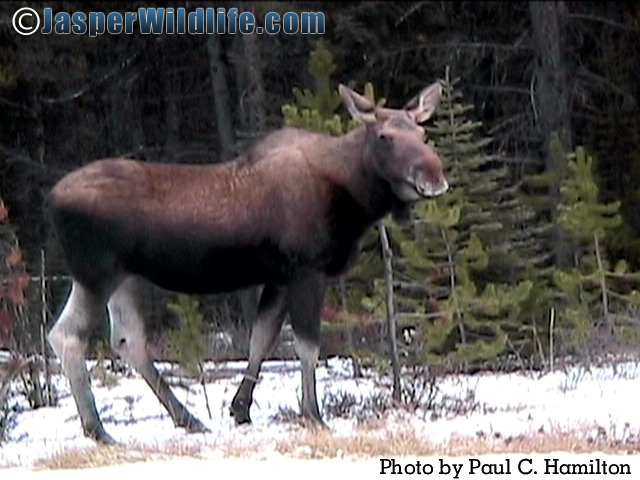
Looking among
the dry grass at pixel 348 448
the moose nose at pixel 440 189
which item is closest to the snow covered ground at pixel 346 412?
the dry grass at pixel 348 448

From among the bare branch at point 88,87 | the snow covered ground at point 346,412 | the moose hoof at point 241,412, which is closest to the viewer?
the snow covered ground at point 346,412

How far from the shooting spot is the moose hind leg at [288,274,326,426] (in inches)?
452

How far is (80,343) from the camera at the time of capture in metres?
11.5

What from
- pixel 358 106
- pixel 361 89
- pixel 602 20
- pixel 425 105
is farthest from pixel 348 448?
pixel 361 89

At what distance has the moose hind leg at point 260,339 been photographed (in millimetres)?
11930

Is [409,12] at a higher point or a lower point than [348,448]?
higher

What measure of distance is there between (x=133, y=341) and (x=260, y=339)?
100 centimetres

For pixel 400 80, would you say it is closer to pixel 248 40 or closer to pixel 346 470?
pixel 248 40

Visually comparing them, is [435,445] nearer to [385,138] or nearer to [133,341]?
[385,138]

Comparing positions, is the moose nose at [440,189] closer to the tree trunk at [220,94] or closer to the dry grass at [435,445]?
the dry grass at [435,445]

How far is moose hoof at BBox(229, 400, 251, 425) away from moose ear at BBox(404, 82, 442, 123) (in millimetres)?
2589

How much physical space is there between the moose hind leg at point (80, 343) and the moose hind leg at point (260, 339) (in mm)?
1123

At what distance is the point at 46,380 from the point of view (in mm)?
13711

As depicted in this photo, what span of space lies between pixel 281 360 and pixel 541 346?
9.98ft
